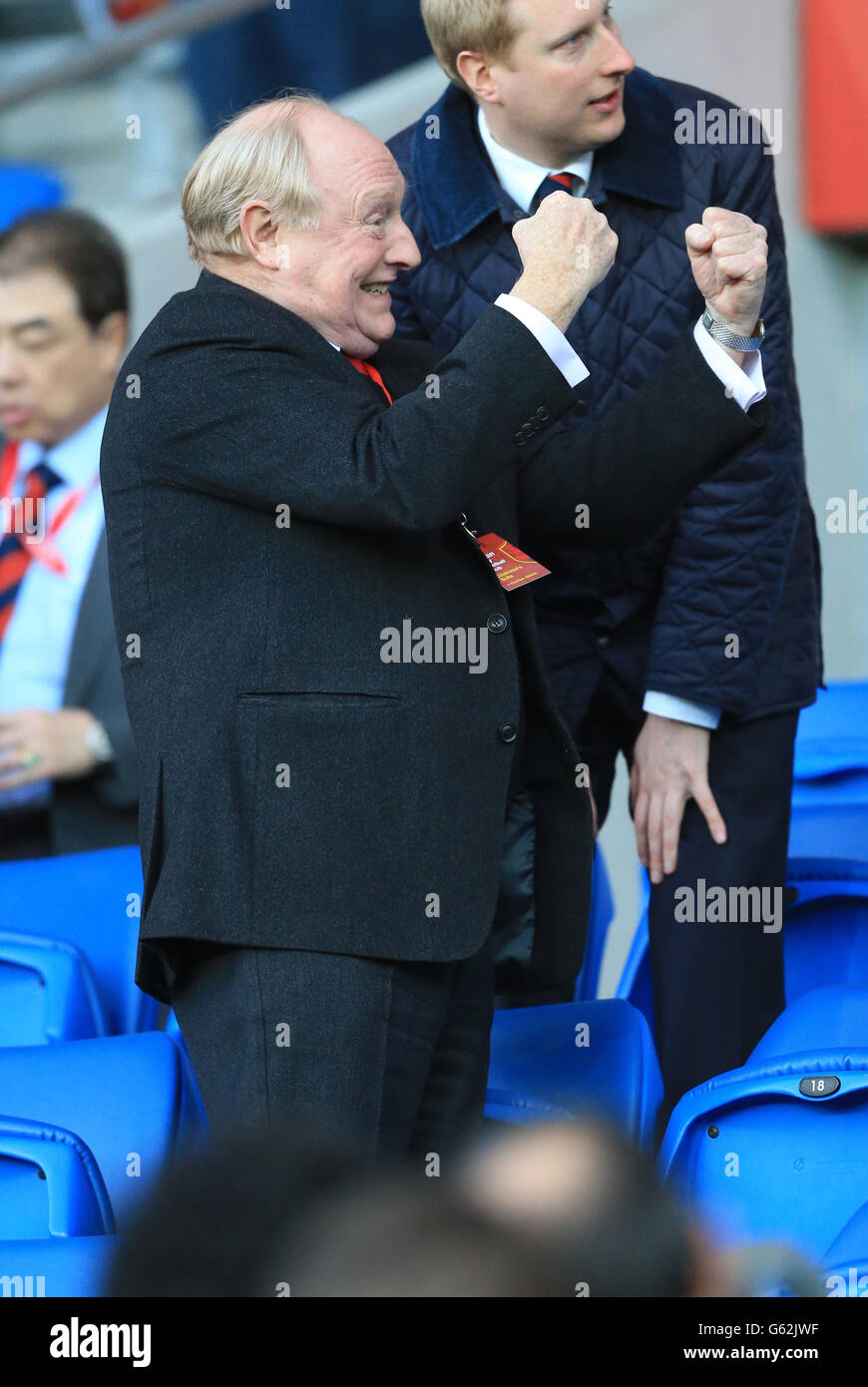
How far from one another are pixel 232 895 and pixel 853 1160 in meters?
0.64

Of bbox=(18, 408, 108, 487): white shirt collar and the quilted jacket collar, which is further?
bbox=(18, 408, 108, 487): white shirt collar

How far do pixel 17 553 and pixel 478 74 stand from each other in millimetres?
1624

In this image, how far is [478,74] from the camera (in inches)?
88.0

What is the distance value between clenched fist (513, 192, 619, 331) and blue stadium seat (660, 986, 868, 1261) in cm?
75

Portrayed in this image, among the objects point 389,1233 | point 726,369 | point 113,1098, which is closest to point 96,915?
point 113,1098

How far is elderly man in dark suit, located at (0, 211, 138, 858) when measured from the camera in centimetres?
328

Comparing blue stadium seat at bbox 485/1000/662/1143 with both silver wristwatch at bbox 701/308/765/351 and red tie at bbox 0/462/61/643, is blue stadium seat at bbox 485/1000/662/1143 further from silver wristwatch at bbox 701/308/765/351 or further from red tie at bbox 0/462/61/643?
red tie at bbox 0/462/61/643

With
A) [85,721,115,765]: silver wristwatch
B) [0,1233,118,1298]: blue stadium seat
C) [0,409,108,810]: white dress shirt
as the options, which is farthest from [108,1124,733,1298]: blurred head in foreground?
[0,409,108,810]: white dress shirt

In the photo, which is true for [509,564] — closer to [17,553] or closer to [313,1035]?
[313,1035]

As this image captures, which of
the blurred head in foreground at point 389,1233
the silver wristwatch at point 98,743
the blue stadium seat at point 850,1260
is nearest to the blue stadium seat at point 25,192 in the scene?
the silver wristwatch at point 98,743

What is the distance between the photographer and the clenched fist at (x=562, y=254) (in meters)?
1.79

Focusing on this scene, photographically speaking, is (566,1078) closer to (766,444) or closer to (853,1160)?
(853,1160)

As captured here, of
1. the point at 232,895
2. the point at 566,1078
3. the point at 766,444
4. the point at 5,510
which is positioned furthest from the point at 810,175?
the point at 232,895

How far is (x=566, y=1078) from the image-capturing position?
222 centimetres
